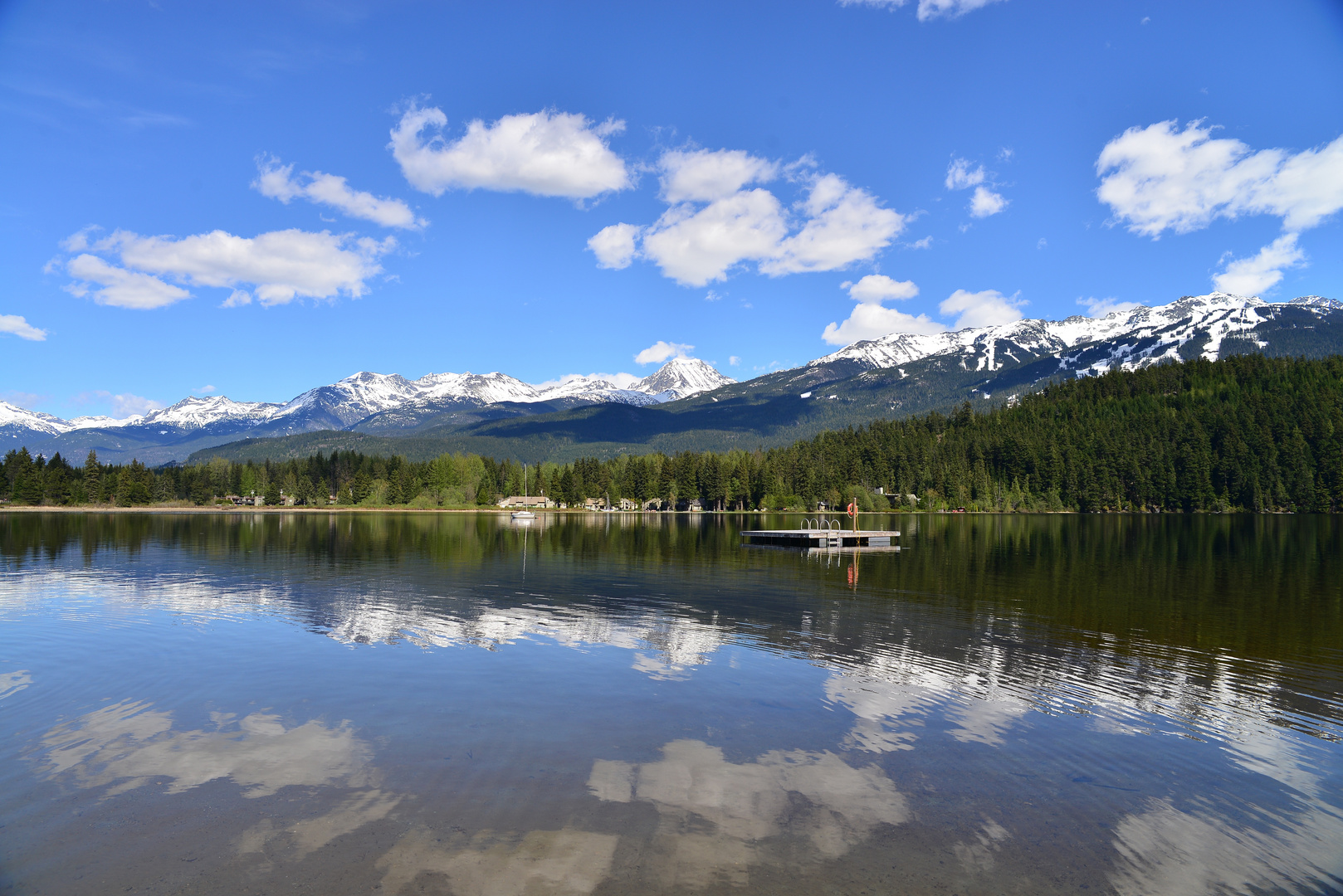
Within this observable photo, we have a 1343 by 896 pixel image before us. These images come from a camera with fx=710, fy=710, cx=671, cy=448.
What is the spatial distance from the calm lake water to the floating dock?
162 ft

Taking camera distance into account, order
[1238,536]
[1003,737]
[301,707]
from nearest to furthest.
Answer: [1003,737] → [301,707] → [1238,536]

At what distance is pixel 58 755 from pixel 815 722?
56.8 ft

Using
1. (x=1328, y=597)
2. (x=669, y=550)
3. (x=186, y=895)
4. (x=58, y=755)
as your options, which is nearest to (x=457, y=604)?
(x=58, y=755)

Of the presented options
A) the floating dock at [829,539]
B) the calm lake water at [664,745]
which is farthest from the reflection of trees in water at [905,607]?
the floating dock at [829,539]

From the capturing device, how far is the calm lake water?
11344mm

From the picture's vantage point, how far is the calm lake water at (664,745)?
1134 cm

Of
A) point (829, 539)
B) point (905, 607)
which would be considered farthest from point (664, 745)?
point (829, 539)

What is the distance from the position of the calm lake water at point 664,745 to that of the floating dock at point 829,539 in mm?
49375

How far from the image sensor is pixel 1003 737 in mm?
17391

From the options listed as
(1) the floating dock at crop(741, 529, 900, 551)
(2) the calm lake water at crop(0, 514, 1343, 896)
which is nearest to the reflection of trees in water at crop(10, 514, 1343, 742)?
(2) the calm lake water at crop(0, 514, 1343, 896)

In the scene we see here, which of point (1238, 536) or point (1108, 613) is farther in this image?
point (1238, 536)

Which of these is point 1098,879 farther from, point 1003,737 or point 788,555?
point 788,555

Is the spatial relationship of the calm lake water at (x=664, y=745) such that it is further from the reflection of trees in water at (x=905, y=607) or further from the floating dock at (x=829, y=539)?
the floating dock at (x=829, y=539)

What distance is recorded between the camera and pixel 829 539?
91062 millimetres
